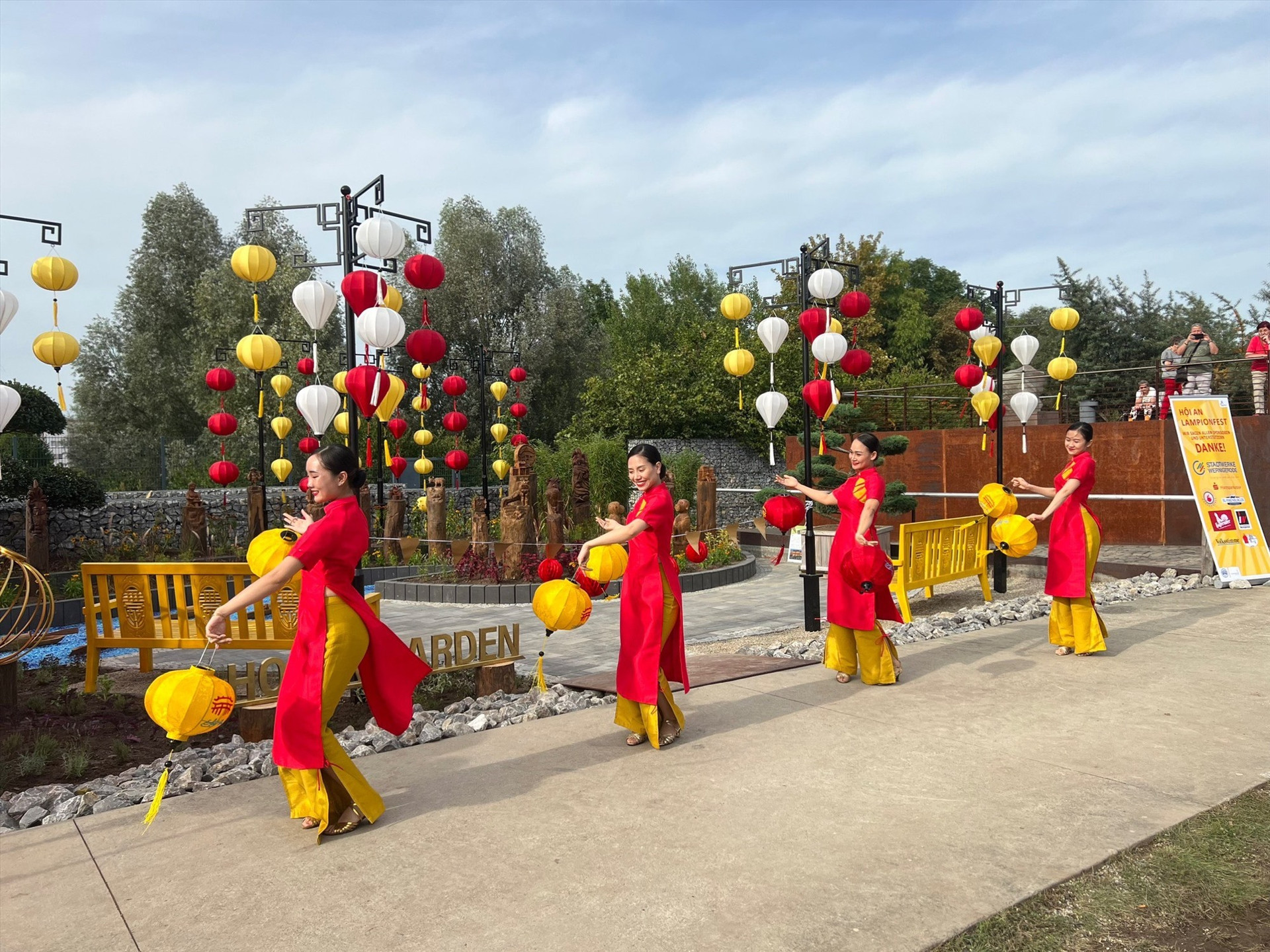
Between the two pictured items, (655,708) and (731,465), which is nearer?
(655,708)

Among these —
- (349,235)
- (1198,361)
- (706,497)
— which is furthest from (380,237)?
(1198,361)

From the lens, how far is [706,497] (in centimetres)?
A: 1551

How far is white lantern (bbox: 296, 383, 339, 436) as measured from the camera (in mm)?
9195

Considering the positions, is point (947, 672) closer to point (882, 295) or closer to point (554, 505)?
point (554, 505)

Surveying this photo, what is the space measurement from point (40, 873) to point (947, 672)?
515cm

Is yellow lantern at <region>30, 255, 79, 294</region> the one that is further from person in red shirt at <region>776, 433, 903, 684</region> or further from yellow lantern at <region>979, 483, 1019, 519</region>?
yellow lantern at <region>979, 483, 1019, 519</region>

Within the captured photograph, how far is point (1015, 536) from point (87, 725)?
6.06 meters

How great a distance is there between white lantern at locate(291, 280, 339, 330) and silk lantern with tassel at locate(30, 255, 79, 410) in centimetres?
232

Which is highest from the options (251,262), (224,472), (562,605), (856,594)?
(251,262)

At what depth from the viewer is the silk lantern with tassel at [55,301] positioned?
8805mm

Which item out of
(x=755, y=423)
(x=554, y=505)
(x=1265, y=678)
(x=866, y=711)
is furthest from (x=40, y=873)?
(x=755, y=423)

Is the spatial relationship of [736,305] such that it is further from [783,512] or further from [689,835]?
[689,835]

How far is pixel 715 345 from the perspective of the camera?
26.6 m

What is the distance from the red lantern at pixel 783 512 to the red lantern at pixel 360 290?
3339 mm
